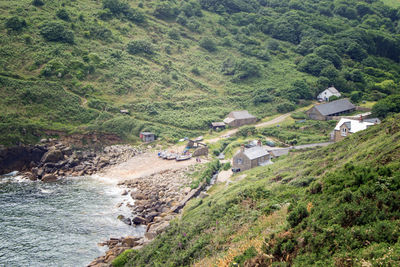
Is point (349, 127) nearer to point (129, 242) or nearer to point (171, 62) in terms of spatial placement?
point (129, 242)

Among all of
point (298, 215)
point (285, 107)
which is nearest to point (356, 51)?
point (285, 107)

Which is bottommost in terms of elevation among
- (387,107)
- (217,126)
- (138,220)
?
(138,220)

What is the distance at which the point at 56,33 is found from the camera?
82.5m

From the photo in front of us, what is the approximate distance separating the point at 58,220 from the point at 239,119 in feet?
154

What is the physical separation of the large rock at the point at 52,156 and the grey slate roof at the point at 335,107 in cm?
5546

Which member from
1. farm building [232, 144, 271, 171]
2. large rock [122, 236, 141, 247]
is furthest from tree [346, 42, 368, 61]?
large rock [122, 236, 141, 247]

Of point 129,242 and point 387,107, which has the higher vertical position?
point 387,107

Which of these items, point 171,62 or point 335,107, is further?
point 171,62

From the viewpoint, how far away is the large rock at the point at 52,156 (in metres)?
56.1

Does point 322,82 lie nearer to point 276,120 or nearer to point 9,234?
point 276,120

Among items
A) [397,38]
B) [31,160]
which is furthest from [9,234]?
[397,38]

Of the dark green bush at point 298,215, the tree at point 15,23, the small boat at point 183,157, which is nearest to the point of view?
the dark green bush at point 298,215

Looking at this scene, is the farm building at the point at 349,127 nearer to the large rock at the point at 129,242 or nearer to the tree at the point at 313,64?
the large rock at the point at 129,242

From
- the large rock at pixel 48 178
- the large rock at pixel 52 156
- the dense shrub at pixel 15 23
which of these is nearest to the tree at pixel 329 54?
the large rock at pixel 52 156
